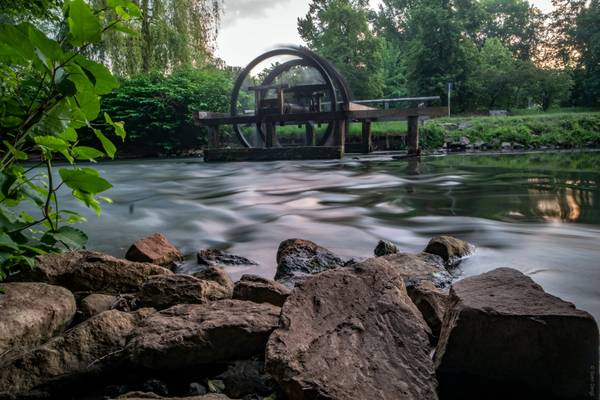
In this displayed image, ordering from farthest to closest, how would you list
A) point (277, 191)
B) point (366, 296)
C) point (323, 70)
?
point (323, 70) < point (277, 191) < point (366, 296)

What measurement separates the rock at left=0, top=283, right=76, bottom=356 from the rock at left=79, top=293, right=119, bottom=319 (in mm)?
87

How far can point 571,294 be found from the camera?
7.66 ft

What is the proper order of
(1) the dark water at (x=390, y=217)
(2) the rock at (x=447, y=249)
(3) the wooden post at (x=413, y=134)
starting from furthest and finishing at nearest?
(3) the wooden post at (x=413, y=134) < (1) the dark water at (x=390, y=217) < (2) the rock at (x=447, y=249)

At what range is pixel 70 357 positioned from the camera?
145 centimetres

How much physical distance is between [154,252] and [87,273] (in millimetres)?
799

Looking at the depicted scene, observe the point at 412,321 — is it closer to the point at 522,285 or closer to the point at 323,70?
the point at 522,285

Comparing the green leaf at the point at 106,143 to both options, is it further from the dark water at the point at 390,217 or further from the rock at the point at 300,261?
the dark water at the point at 390,217

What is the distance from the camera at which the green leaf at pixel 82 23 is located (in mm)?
1264

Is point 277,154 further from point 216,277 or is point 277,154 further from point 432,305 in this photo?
point 432,305

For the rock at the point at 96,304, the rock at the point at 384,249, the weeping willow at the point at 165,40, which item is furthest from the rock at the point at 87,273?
the weeping willow at the point at 165,40

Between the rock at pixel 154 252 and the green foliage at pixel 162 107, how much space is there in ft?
53.1

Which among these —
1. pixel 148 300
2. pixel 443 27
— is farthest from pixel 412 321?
pixel 443 27

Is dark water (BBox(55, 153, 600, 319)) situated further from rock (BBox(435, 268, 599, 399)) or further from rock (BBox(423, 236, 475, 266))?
rock (BBox(435, 268, 599, 399))

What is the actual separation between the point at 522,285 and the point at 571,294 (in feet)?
3.17
